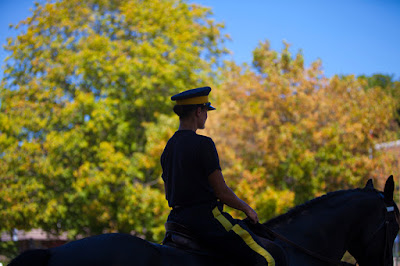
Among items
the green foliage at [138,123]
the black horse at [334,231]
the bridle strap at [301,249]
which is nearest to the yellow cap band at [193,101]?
the black horse at [334,231]

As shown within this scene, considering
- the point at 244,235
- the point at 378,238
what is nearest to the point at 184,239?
the point at 244,235

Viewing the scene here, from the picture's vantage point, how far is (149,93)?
76.1 feet

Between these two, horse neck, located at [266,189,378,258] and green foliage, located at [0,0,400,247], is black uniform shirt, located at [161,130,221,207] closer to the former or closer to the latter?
horse neck, located at [266,189,378,258]

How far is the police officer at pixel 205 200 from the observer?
3842mm

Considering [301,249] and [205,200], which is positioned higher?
[205,200]

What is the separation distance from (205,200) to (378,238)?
225 centimetres

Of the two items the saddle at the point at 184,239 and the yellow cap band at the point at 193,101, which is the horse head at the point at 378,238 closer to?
the saddle at the point at 184,239

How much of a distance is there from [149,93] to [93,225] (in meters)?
6.76

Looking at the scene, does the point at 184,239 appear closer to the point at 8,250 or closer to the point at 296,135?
the point at 296,135

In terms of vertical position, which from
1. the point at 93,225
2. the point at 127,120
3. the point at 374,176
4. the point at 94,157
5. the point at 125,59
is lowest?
the point at 93,225

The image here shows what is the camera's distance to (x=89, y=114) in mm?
22375

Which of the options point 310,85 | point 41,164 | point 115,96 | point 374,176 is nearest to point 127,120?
point 115,96

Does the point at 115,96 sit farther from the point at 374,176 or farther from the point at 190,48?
the point at 374,176

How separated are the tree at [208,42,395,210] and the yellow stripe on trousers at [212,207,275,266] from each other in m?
13.5
